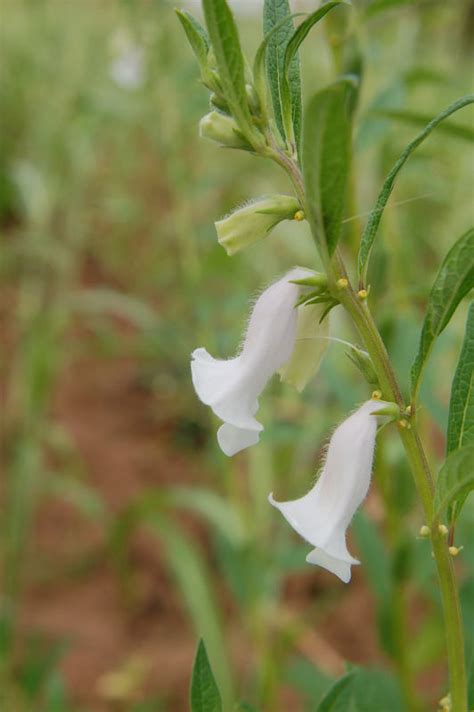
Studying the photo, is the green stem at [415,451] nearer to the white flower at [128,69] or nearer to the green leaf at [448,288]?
the green leaf at [448,288]

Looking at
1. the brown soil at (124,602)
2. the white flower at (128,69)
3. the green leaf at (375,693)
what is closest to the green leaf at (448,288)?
the green leaf at (375,693)

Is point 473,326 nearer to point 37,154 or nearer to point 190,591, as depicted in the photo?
point 190,591

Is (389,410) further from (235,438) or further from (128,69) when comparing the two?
(128,69)

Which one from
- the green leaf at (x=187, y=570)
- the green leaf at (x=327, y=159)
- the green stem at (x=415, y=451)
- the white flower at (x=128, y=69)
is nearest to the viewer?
the green leaf at (x=327, y=159)

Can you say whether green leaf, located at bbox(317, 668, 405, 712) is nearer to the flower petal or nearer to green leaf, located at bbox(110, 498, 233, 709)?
the flower petal

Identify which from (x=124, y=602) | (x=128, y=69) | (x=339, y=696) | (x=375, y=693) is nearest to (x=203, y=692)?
(x=339, y=696)
